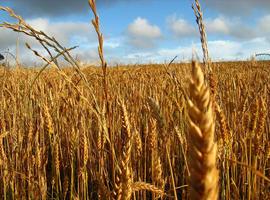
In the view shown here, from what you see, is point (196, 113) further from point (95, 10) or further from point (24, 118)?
point (24, 118)

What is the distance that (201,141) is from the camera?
0.97 ft

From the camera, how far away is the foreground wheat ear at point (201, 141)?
0.96 ft

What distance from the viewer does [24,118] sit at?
2484 mm

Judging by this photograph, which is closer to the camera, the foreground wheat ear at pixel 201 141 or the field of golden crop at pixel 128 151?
the foreground wheat ear at pixel 201 141

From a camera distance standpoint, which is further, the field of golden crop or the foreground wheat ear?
the field of golden crop

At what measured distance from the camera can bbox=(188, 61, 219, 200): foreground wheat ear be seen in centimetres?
29

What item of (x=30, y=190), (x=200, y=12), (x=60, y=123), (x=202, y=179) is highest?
(x=200, y=12)

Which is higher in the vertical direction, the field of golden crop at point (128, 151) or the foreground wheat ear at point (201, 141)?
the foreground wheat ear at point (201, 141)

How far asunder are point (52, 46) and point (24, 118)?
1835mm

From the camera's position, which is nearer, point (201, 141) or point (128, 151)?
point (201, 141)

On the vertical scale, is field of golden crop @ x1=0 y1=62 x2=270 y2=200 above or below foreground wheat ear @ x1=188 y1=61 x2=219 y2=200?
below

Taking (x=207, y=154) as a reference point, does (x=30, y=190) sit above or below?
below

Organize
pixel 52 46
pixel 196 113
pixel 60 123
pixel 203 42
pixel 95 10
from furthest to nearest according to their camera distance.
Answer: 1. pixel 60 123
2. pixel 203 42
3. pixel 52 46
4. pixel 95 10
5. pixel 196 113

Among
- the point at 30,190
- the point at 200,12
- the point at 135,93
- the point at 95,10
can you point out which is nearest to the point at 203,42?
the point at 200,12
